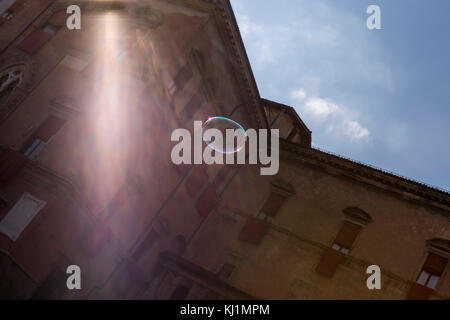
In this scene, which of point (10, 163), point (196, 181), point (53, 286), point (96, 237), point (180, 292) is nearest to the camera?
point (53, 286)

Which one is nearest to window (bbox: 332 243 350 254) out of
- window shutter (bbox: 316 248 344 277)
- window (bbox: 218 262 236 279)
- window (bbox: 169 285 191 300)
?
window shutter (bbox: 316 248 344 277)

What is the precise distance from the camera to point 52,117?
49.6 feet

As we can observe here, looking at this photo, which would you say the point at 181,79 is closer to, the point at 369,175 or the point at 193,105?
the point at 193,105

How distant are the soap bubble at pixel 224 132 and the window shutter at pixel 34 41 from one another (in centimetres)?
757

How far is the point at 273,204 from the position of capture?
21.2 metres

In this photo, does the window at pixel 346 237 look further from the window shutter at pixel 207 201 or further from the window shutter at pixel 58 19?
the window shutter at pixel 58 19

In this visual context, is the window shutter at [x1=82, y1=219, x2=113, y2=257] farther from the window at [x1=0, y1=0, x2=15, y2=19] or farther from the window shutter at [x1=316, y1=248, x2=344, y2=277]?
the window at [x1=0, y1=0, x2=15, y2=19]

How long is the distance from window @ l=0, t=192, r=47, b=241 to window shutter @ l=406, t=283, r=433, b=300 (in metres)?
14.5

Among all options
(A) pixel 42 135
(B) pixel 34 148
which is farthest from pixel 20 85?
(B) pixel 34 148

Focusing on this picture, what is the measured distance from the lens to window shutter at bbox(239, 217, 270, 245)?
65.8 feet

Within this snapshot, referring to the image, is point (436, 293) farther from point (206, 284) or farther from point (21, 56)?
point (21, 56)

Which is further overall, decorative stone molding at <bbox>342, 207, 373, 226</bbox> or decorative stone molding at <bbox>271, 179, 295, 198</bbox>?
decorative stone molding at <bbox>271, 179, 295, 198</bbox>

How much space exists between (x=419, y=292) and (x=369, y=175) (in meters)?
5.73
